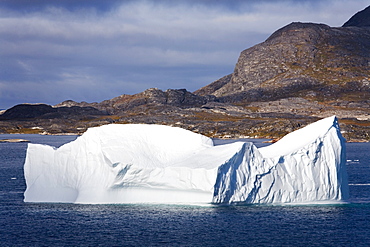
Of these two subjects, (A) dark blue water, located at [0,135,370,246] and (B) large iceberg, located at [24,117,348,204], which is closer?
(A) dark blue water, located at [0,135,370,246]

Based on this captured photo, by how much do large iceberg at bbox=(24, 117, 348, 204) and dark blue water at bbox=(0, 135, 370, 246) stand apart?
2.94 ft

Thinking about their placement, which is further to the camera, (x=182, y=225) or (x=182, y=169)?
(x=182, y=169)

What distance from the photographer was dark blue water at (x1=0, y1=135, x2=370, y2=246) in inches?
1121

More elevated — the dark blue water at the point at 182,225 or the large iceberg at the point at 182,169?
the large iceberg at the point at 182,169

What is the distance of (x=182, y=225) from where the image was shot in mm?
31156

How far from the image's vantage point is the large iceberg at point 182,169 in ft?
113

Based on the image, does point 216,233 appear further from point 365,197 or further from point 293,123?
point 293,123

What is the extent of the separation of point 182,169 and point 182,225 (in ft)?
14.5

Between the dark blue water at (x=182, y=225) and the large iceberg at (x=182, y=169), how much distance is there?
897 millimetres

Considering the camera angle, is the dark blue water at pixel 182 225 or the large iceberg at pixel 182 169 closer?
the dark blue water at pixel 182 225

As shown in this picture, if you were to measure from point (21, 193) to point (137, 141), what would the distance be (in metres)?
13.1

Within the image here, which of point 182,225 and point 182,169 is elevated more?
point 182,169

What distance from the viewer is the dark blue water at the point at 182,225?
93.5 feet

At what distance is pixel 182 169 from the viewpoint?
34406 mm
